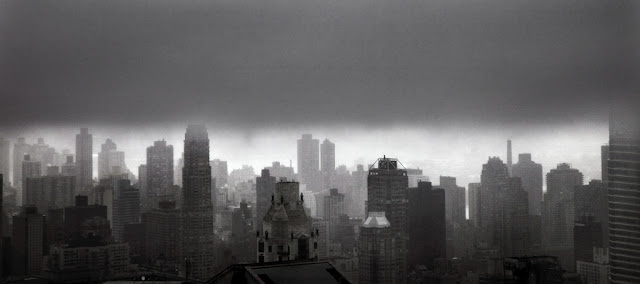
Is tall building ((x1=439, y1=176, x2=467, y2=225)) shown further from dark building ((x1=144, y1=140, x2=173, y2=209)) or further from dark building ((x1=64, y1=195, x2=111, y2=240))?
dark building ((x1=64, y1=195, x2=111, y2=240))

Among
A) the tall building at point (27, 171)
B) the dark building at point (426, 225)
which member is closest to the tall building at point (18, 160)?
the tall building at point (27, 171)

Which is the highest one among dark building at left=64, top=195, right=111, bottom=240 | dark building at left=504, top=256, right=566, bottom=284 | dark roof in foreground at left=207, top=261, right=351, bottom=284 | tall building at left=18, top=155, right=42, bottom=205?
tall building at left=18, top=155, right=42, bottom=205

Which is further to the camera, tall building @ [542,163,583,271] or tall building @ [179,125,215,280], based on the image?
tall building @ [179,125,215,280]

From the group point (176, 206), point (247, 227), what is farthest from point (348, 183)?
point (176, 206)

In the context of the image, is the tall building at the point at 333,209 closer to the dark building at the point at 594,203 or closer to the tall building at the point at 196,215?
the tall building at the point at 196,215

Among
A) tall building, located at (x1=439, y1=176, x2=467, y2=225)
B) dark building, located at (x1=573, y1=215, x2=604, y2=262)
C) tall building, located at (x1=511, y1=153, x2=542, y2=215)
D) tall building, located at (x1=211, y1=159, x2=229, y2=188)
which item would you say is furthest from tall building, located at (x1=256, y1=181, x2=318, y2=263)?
dark building, located at (x1=573, y1=215, x2=604, y2=262)

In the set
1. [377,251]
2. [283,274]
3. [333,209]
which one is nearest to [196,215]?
[333,209]

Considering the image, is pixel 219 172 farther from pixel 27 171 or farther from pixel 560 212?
pixel 560 212
